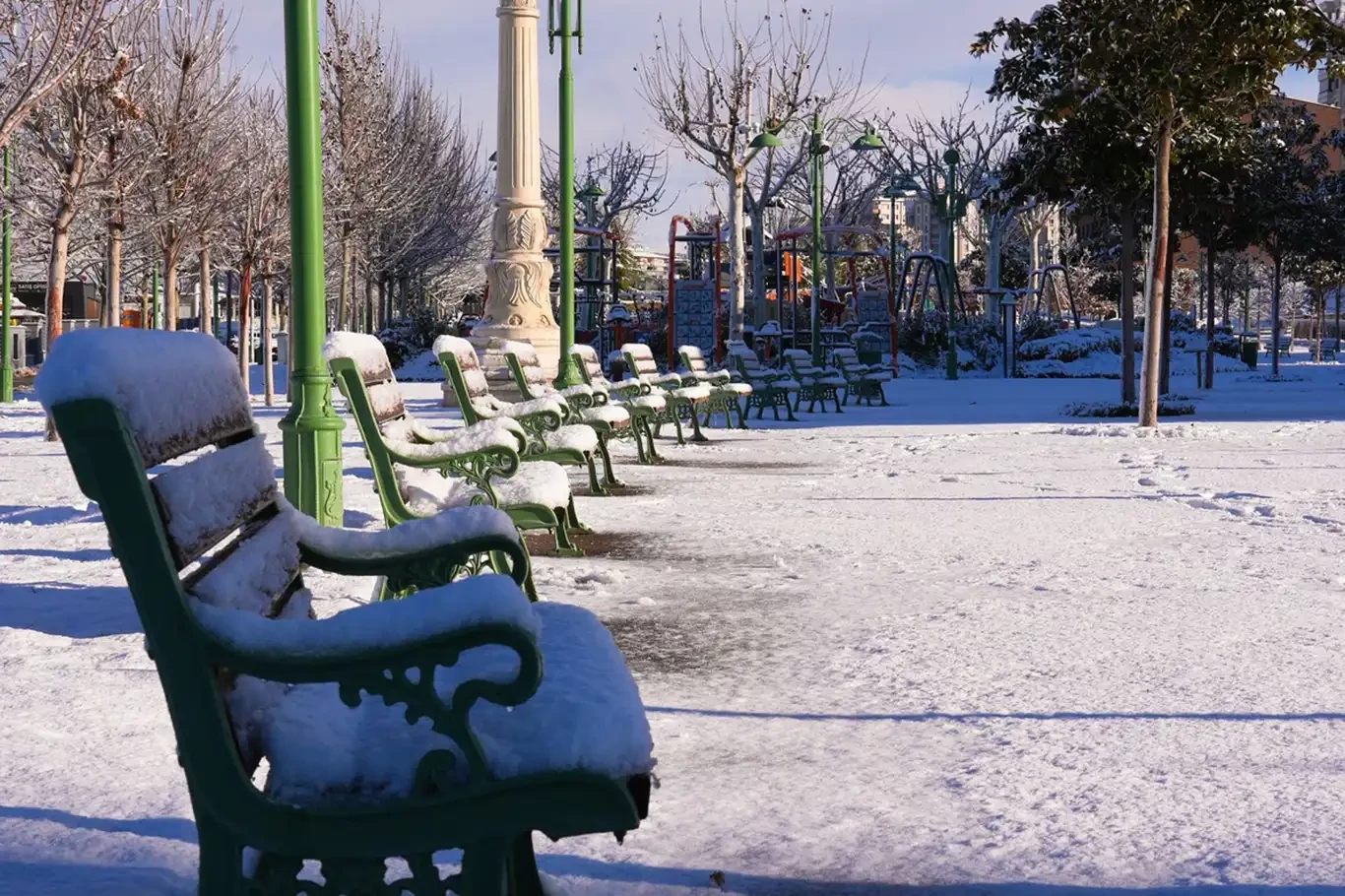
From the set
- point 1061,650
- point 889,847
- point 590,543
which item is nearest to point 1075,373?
point 590,543

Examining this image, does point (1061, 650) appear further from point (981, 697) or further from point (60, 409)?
point (60, 409)

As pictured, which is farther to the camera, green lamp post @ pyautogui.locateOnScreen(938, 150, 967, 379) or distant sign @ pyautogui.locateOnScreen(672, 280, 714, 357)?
distant sign @ pyautogui.locateOnScreen(672, 280, 714, 357)

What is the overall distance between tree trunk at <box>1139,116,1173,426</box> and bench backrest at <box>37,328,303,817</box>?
15116mm

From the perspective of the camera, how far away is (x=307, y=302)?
633cm

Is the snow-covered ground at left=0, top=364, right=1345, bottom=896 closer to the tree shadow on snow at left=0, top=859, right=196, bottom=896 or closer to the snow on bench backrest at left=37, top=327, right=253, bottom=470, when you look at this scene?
the tree shadow on snow at left=0, top=859, right=196, bottom=896

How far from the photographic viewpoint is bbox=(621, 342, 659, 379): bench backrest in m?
14.8

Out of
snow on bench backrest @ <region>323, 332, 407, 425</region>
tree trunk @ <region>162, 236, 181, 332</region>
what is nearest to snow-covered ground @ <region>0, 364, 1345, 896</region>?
snow on bench backrest @ <region>323, 332, 407, 425</region>

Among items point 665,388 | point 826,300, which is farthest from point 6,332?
point 826,300

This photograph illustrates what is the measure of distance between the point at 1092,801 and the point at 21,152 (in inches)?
1067

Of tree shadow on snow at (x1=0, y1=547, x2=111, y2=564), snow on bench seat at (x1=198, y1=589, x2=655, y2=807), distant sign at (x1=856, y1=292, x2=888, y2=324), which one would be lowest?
tree shadow on snow at (x1=0, y1=547, x2=111, y2=564)

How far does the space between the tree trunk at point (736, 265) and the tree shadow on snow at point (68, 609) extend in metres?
26.1

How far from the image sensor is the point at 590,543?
8.16 meters

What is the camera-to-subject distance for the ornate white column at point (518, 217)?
64.0 feet

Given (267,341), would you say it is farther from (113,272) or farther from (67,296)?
(67,296)
